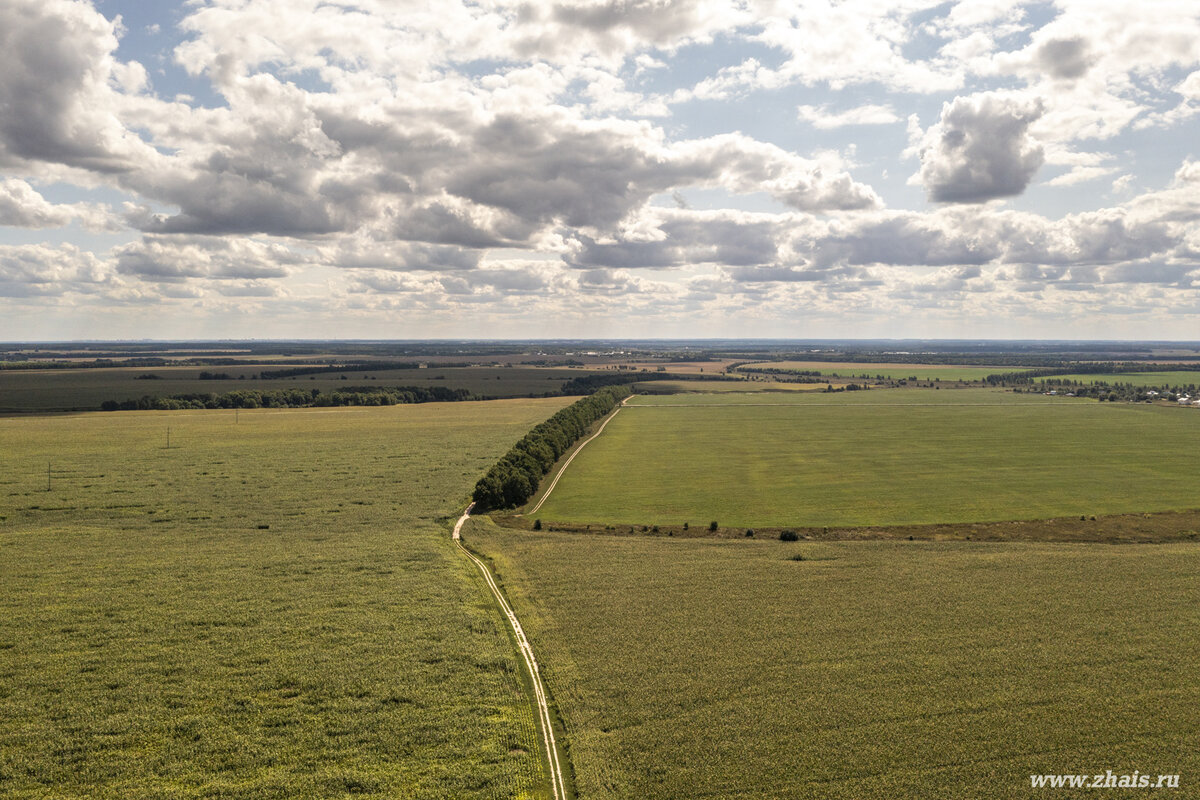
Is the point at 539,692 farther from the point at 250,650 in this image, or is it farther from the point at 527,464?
the point at 527,464

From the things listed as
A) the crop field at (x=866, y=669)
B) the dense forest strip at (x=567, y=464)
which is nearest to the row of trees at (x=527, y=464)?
the dense forest strip at (x=567, y=464)

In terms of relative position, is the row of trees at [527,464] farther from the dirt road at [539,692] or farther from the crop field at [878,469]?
the dirt road at [539,692]

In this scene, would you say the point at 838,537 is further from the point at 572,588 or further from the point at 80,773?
the point at 80,773

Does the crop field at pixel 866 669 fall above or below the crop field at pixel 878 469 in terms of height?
below

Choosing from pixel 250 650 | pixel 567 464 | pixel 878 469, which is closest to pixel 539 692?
pixel 250 650

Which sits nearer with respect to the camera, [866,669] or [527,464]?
[866,669]
